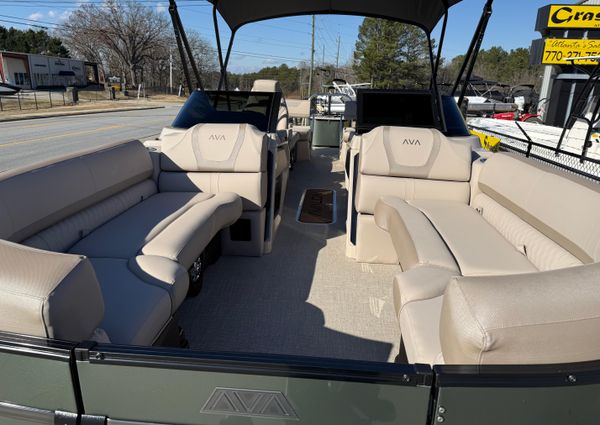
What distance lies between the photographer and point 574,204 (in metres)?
2.19

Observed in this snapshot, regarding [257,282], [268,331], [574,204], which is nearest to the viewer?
[574,204]

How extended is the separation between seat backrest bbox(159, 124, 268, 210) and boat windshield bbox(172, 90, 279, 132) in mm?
816

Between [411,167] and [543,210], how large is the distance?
1.27 meters

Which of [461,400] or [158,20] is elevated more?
[158,20]

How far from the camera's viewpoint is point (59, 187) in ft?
7.91

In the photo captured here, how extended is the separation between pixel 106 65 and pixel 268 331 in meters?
58.6

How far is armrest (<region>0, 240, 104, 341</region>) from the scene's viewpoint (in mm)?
1158

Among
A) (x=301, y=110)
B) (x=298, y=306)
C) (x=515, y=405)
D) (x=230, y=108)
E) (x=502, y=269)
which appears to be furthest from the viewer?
(x=301, y=110)

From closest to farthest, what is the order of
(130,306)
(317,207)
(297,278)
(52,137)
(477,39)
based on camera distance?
(130,306) < (297,278) < (477,39) < (317,207) < (52,137)

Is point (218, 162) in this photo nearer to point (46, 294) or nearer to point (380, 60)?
point (46, 294)

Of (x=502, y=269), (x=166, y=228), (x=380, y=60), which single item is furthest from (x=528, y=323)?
(x=380, y=60)

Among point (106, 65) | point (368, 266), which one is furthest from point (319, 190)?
point (106, 65)

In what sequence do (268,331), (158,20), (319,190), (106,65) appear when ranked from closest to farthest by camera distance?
(268,331), (319,190), (158,20), (106,65)

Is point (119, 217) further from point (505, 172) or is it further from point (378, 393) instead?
point (505, 172)
